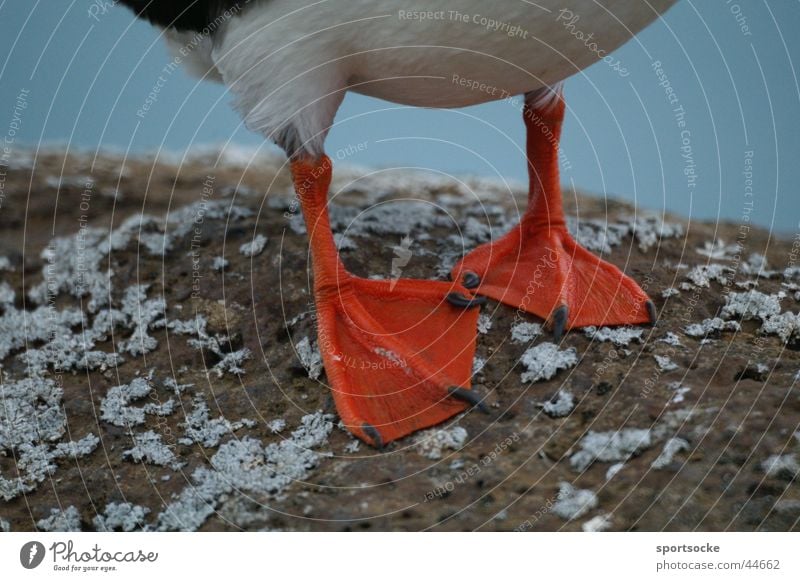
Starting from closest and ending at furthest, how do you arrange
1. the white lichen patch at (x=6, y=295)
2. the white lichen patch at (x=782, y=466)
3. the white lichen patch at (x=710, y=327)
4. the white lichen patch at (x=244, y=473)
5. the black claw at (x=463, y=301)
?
the white lichen patch at (x=782, y=466), the white lichen patch at (x=244, y=473), the white lichen patch at (x=710, y=327), the black claw at (x=463, y=301), the white lichen patch at (x=6, y=295)

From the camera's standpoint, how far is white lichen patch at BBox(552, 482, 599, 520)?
7.32ft

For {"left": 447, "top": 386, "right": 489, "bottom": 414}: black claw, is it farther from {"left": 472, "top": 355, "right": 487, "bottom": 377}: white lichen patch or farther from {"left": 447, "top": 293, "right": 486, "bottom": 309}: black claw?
{"left": 447, "top": 293, "right": 486, "bottom": 309}: black claw

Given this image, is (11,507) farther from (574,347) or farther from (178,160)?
(178,160)

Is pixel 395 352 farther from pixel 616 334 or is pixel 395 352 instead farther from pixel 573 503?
pixel 573 503

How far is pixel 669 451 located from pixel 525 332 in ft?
2.79

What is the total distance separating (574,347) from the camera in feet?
9.59

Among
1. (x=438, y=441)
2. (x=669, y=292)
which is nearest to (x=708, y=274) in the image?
(x=669, y=292)

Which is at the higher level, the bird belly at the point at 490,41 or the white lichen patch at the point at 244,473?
the bird belly at the point at 490,41

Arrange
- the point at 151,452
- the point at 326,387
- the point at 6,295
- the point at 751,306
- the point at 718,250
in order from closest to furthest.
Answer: the point at 151,452 < the point at 326,387 < the point at 751,306 < the point at 6,295 < the point at 718,250

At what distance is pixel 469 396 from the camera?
273cm

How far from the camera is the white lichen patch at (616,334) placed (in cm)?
295

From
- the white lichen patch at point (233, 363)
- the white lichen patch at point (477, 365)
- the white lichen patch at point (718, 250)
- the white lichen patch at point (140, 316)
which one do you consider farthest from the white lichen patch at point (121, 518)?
the white lichen patch at point (718, 250)

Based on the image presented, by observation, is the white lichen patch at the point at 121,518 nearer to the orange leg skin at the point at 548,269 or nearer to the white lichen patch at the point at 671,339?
the orange leg skin at the point at 548,269
